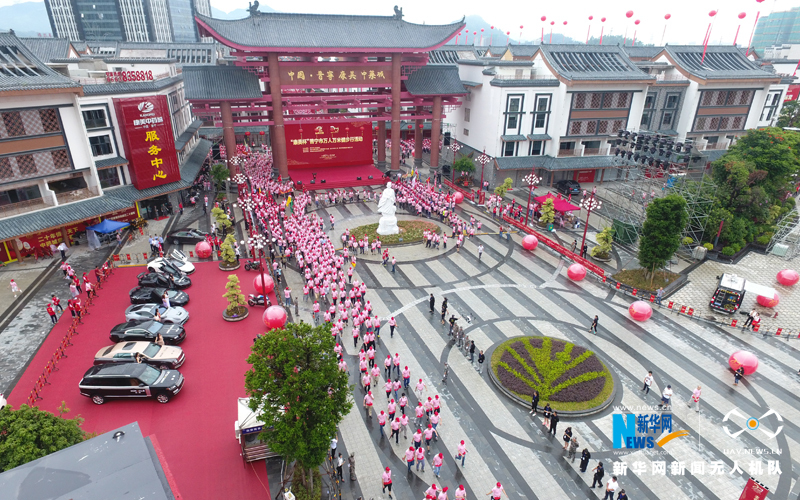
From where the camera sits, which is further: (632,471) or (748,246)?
(748,246)

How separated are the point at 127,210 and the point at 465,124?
34.7 m

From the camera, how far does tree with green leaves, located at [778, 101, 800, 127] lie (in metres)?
52.3

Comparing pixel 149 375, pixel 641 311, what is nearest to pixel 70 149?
pixel 149 375

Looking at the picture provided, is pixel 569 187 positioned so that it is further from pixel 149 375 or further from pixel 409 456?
pixel 149 375

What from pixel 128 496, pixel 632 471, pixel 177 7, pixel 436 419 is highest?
pixel 177 7

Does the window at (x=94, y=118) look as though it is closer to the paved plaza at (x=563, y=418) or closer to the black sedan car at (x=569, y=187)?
the paved plaza at (x=563, y=418)

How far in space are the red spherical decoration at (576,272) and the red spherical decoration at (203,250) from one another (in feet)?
77.7

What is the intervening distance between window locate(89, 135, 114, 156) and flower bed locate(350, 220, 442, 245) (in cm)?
1865

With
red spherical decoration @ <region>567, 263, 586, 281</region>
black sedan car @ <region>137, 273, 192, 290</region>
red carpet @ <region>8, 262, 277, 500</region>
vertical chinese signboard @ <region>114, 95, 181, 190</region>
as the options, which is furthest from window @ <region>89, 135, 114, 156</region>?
red spherical decoration @ <region>567, 263, 586, 281</region>

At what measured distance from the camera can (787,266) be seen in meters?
32.2

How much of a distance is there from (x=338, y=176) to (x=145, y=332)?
29593 millimetres

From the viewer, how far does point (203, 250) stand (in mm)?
30766

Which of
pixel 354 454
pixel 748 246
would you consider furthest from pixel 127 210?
pixel 748 246

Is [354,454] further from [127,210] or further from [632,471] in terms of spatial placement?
[127,210]
